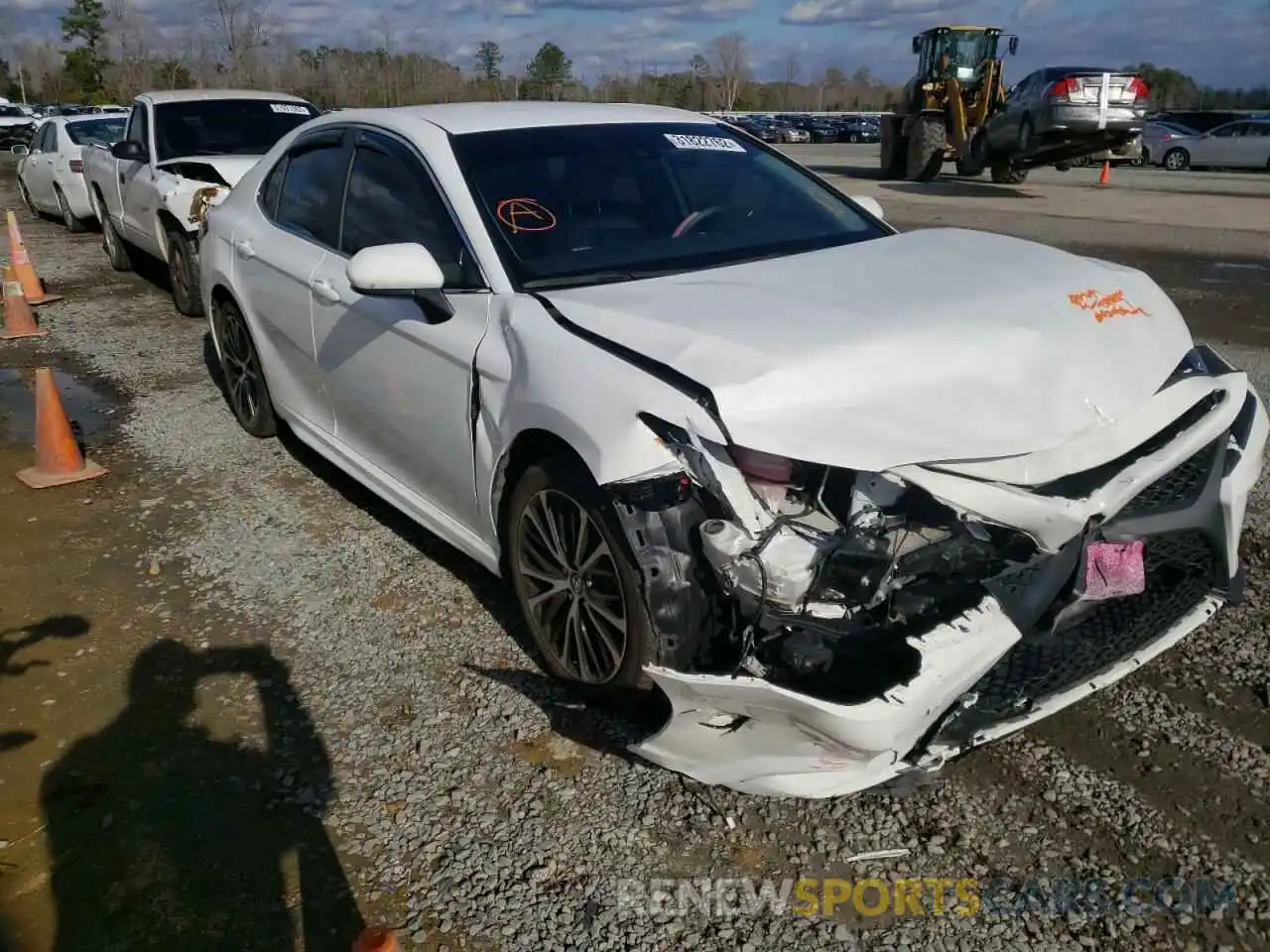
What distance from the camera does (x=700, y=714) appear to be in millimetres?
2510

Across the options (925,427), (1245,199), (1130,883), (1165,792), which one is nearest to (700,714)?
(925,427)

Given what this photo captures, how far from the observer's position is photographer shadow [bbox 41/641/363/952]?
2484mm

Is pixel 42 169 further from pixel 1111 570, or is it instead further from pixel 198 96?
pixel 1111 570

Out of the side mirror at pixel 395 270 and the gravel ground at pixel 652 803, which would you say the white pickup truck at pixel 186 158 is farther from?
the side mirror at pixel 395 270

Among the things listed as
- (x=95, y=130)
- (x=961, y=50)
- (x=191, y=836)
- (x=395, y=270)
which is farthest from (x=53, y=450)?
(x=961, y=50)

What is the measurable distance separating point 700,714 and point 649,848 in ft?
1.51

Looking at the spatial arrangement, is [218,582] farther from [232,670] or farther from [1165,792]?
[1165,792]

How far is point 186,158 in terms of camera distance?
28.8 ft

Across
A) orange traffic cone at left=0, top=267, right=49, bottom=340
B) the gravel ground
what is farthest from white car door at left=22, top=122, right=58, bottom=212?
the gravel ground

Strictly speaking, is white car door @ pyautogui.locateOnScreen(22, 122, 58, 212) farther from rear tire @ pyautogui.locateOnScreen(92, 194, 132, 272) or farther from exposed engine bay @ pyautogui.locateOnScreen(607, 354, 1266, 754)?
exposed engine bay @ pyautogui.locateOnScreen(607, 354, 1266, 754)

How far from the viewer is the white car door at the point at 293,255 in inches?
173

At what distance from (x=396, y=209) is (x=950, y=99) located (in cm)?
1930

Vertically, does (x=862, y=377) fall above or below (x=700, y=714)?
above

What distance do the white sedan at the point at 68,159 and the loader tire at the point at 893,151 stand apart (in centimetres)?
1592
